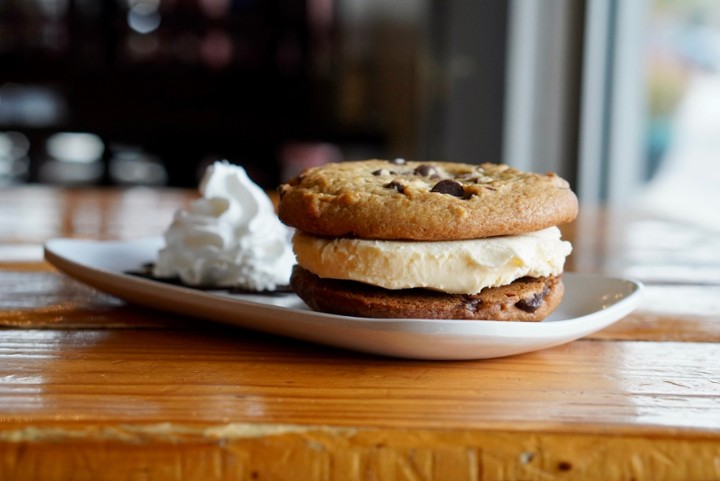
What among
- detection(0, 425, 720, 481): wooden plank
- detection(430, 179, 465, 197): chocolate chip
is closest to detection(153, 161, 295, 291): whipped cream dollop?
detection(430, 179, 465, 197): chocolate chip

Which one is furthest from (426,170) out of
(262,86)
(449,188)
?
(262,86)

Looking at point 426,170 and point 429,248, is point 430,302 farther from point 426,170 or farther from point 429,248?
point 426,170

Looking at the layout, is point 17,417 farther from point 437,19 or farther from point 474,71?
point 437,19

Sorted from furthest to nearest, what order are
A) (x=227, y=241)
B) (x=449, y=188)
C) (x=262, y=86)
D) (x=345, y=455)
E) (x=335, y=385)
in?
(x=262, y=86), (x=227, y=241), (x=449, y=188), (x=335, y=385), (x=345, y=455)

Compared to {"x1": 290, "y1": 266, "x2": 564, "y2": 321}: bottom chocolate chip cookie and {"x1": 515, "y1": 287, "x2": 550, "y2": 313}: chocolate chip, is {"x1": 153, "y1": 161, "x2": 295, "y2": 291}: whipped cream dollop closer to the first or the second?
{"x1": 290, "y1": 266, "x2": 564, "y2": 321}: bottom chocolate chip cookie

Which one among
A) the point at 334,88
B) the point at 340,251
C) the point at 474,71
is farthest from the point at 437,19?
the point at 340,251

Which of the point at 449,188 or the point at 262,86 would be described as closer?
the point at 449,188
